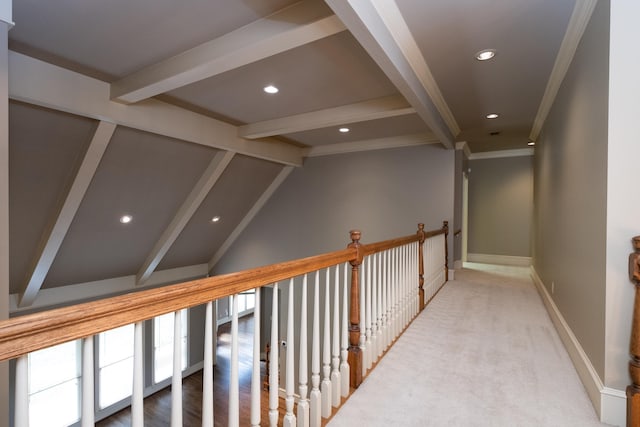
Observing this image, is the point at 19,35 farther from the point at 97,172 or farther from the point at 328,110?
the point at 328,110

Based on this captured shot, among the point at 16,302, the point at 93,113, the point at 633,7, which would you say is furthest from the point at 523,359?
the point at 16,302

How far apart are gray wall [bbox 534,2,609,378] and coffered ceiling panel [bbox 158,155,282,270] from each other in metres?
4.29

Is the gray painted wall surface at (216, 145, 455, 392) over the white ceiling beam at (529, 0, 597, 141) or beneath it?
beneath

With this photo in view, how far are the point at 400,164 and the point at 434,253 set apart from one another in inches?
76.8

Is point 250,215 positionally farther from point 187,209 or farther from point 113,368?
point 113,368

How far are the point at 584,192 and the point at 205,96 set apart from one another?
368cm

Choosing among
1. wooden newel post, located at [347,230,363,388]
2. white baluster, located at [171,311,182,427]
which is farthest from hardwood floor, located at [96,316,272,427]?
white baluster, located at [171,311,182,427]

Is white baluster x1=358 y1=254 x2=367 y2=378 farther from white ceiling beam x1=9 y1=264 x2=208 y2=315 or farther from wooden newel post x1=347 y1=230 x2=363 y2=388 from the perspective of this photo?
white ceiling beam x1=9 y1=264 x2=208 y2=315

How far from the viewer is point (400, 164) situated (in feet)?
18.5

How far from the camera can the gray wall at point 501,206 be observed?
6547mm

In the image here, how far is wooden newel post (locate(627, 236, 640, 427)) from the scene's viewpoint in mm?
1542

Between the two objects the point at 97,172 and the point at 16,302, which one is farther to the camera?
the point at 16,302

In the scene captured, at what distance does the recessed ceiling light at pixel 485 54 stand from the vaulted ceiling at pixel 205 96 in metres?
0.06

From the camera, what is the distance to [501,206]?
682 cm
